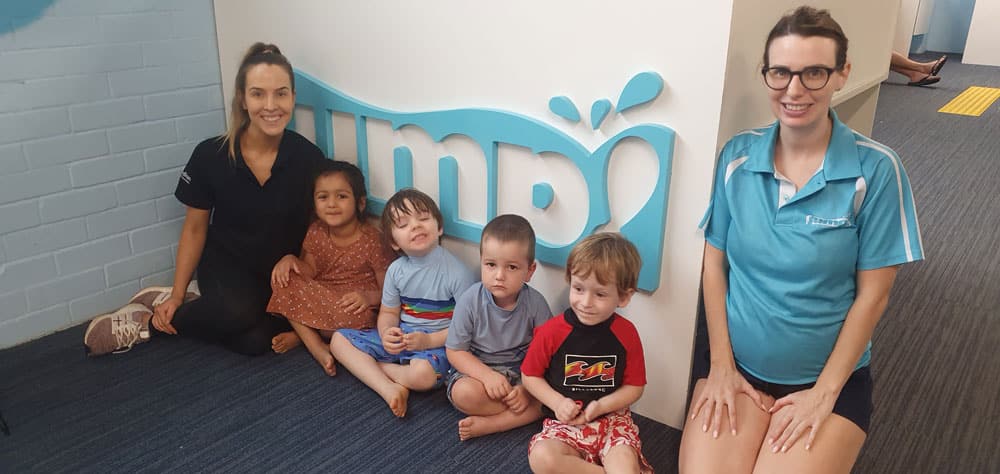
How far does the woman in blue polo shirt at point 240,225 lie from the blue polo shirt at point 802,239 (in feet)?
4.20

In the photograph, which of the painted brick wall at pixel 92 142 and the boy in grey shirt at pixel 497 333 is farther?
the painted brick wall at pixel 92 142

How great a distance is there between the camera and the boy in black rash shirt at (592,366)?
1677 mm

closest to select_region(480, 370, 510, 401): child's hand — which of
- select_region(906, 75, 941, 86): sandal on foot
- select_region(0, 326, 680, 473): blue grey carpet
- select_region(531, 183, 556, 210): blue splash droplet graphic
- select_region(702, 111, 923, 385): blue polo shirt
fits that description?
select_region(0, 326, 680, 473): blue grey carpet

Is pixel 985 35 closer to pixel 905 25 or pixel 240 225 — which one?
pixel 905 25

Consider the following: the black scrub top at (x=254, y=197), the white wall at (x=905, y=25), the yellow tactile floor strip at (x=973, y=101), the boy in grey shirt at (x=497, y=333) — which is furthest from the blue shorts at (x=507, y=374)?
the white wall at (x=905, y=25)

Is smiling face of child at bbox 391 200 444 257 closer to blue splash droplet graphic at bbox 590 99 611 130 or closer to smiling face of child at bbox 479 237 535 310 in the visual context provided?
smiling face of child at bbox 479 237 535 310

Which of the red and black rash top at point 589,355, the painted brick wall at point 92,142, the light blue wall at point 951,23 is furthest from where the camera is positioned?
the light blue wall at point 951,23

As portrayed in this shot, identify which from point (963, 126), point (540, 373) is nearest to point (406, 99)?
point (540, 373)

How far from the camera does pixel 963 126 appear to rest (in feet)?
16.5

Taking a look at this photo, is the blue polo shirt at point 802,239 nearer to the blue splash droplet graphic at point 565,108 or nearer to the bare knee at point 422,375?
the blue splash droplet graphic at point 565,108

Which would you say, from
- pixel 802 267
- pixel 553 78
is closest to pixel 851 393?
pixel 802 267

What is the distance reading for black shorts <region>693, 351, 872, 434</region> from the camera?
4.90ft

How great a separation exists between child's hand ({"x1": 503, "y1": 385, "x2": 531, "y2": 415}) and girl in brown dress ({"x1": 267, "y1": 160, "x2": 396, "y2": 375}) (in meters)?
0.56

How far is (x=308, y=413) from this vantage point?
1.98 m
